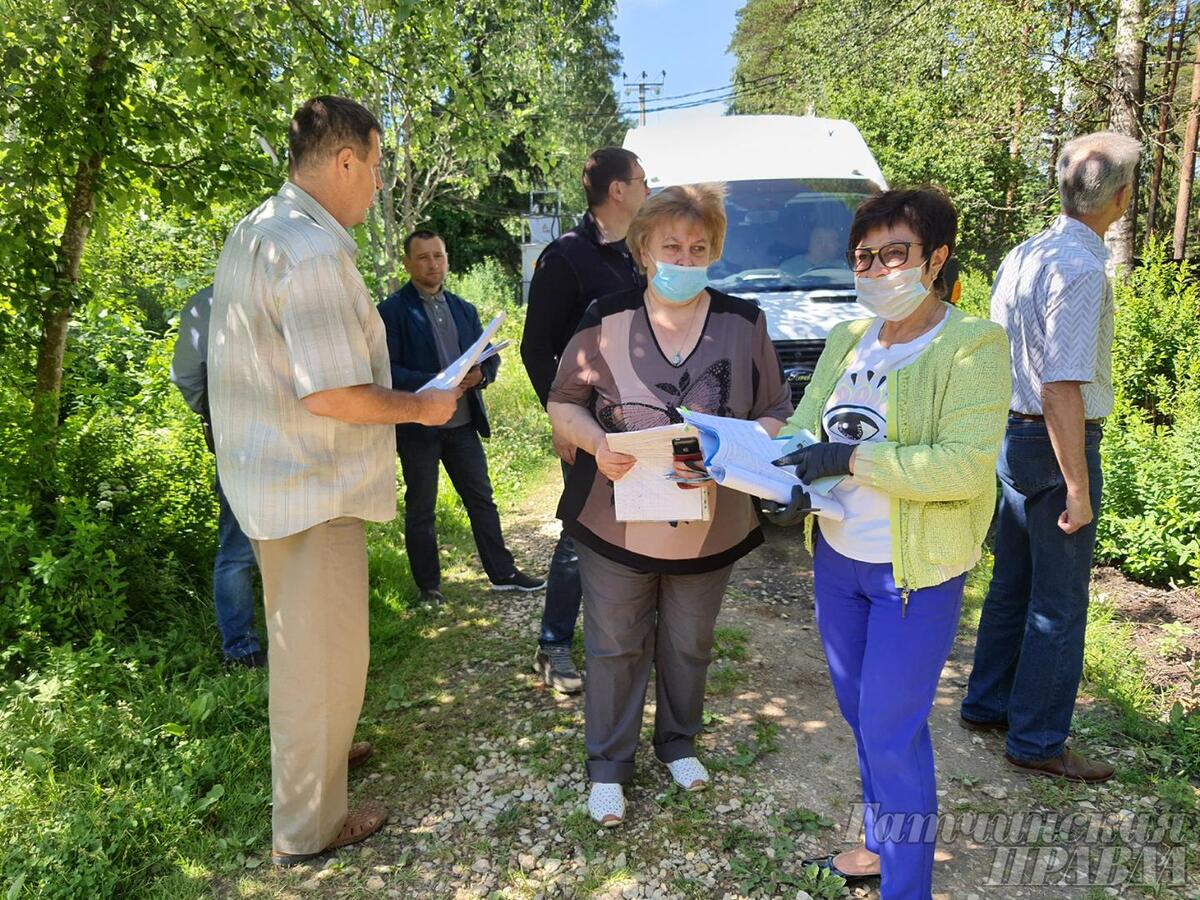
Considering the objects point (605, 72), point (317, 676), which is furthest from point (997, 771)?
point (605, 72)

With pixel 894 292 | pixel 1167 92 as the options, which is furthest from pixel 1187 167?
pixel 894 292

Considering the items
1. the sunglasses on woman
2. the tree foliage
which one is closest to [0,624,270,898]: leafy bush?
the sunglasses on woman

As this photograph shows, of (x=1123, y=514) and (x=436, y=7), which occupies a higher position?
(x=436, y=7)

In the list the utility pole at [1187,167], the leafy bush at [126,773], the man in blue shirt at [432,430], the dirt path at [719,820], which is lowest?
the dirt path at [719,820]

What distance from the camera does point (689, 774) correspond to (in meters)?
2.90

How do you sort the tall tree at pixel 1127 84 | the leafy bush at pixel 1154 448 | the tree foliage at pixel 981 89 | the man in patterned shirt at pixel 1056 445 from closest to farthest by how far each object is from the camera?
the man in patterned shirt at pixel 1056 445 → the leafy bush at pixel 1154 448 → the tall tree at pixel 1127 84 → the tree foliage at pixel 981 89

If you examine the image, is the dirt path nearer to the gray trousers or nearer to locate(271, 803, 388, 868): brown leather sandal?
locate(271, 803, 388, 868): brown leather sandal

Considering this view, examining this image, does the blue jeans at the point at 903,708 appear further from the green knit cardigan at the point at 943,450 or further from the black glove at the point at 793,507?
the black glove at the point at 793,507

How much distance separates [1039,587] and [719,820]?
4.68 ft

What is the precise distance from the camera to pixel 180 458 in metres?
4.62

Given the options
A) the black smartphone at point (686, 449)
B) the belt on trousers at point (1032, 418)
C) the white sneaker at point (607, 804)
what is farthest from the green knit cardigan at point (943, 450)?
the white sneaker at point (607, 804)

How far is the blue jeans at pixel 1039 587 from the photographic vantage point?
2852 millimetres

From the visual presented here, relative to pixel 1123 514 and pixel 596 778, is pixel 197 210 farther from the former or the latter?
pixel 1123 514

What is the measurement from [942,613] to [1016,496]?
1.16 meters
